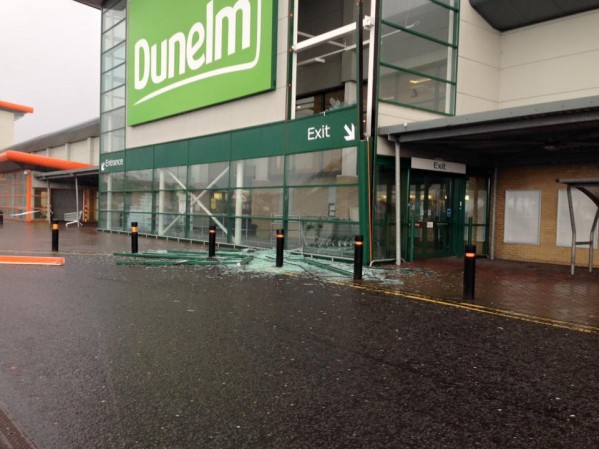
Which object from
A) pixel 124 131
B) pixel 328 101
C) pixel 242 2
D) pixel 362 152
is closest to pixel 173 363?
pixel 362 152

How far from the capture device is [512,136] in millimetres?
11570

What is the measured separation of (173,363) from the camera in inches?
188

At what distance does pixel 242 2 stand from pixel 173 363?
576 inches

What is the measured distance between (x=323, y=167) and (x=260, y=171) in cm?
323

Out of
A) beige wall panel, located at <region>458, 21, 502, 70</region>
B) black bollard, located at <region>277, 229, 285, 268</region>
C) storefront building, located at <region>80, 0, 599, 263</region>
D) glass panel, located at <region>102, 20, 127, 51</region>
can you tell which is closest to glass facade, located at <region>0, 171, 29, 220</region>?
glass panel, located at <region>102, 20, 127, 51</region>

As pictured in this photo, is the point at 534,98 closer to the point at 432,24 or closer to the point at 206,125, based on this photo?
the point at 432,24

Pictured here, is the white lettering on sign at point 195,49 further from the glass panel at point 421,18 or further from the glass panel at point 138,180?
the glass panel at point 421,18

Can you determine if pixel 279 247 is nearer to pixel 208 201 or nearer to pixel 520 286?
pixel 520 286

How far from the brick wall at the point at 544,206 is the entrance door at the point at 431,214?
1.77m

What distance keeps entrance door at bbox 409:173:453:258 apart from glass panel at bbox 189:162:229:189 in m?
7.35

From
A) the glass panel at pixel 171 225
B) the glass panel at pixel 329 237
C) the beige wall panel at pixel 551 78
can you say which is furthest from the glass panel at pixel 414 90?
the glass panel at pixel 171 225

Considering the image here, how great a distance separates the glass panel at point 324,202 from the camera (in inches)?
510

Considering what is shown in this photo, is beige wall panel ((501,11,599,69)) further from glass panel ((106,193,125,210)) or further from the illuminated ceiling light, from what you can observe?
glass panel ((106,193,125,210))

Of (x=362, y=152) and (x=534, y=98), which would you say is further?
(x=534, y=98)
